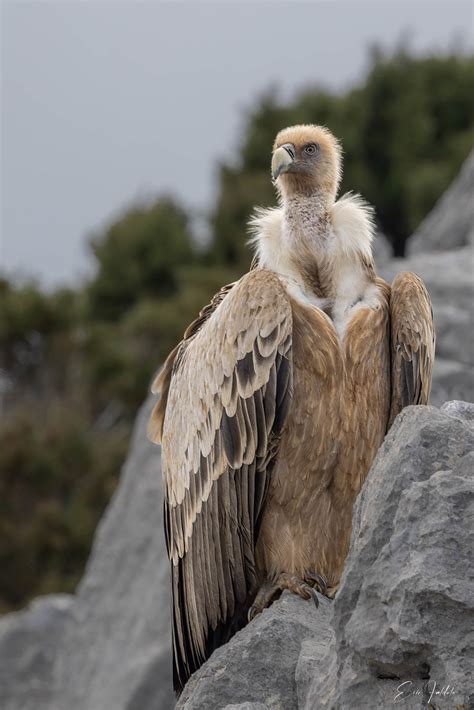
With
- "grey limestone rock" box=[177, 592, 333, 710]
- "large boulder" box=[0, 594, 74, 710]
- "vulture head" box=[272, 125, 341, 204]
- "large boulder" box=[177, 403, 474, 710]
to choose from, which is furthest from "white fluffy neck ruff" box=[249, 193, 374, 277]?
"large boulder" box=[0, 594, 74, 710]

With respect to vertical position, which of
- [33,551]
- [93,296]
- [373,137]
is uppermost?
[373,137]

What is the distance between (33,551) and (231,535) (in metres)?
21.9

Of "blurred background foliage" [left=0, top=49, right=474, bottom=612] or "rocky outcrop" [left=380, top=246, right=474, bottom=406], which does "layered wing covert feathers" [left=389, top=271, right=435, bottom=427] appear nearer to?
Answer: "rocky outcrop" [left=380, top=246, right=474, bottom=406]

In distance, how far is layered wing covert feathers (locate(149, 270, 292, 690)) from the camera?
5.79m

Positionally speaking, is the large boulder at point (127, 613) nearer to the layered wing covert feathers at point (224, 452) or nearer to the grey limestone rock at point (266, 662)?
the layered wing covert feathers at point (224, 452)

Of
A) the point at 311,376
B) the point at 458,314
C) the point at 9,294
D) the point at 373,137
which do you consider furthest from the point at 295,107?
the point at 311,376

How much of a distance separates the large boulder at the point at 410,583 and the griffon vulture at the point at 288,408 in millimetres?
1068

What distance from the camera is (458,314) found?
32.3 feet

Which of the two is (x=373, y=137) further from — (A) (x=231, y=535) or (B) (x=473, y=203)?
(A) (x=231, y=535)

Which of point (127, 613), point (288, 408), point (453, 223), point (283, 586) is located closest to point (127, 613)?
point (127, 613)

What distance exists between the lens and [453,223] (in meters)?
13.6

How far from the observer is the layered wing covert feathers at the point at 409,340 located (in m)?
5.91

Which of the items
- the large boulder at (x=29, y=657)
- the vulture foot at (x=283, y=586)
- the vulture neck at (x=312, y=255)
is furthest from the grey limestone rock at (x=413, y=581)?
the large boulder at (x=29, y=657)

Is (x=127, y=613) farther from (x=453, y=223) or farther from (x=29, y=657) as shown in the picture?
(x=453, y=223)
